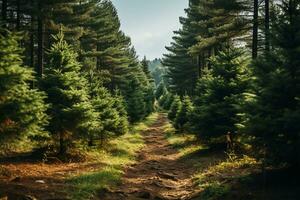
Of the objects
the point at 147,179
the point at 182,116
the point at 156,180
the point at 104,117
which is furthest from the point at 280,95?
the point at 182,116

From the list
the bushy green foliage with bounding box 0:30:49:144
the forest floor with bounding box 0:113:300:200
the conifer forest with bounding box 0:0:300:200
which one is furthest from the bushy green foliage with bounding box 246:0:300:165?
the bushy green foliage with bounding box 0:30:49:144

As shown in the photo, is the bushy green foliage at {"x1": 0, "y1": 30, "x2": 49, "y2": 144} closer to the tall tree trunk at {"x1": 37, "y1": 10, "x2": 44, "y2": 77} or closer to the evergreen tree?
the tall tree trunk at {"x1": 37, "y1": 10, "x2": 44, "y2": 77}

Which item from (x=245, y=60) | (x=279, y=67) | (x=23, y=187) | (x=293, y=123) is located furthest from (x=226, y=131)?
(x=23, y=187)

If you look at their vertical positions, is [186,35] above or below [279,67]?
above

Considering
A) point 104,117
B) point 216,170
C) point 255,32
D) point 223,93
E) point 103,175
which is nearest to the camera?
point 103,175

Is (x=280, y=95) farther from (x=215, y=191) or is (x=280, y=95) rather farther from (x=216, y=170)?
(x=216, y=170)

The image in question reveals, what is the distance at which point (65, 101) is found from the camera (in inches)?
848

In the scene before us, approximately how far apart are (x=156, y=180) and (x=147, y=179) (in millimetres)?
658

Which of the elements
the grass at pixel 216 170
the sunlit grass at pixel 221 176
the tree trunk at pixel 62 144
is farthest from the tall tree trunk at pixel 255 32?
the tree trunk at pixel 62 144

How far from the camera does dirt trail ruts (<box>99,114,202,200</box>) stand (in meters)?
15.1

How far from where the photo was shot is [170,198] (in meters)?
15.0

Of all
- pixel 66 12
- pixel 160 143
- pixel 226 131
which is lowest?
pixel 160 143

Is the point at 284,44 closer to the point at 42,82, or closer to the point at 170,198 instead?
the point at 170,198

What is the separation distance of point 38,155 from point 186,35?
31.0m
